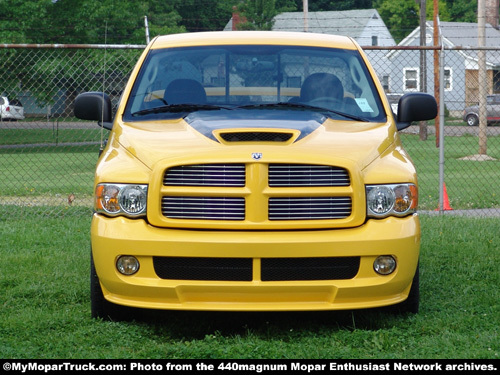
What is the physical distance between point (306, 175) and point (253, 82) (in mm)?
1542

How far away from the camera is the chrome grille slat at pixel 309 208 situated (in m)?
4.72

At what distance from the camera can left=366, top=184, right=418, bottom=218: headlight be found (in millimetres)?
4833

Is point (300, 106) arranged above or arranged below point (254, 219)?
above

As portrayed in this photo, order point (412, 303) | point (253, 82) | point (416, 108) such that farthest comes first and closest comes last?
1. point (253, 82)
2. point (416, 108)
3. point (412, 303)

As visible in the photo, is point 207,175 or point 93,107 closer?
point 207,175

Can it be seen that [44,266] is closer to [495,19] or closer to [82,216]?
[82,216]

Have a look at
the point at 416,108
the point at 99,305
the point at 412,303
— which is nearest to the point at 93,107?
the point at 99,305

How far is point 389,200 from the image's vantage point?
4.87 metres

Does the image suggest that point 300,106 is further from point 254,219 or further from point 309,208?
point 254,219

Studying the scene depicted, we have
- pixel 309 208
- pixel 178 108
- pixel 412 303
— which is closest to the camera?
pixel 309 208

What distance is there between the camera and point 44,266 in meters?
7.11

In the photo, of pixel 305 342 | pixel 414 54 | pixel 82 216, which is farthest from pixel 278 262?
pixel 414 54

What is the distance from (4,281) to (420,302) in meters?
3.13

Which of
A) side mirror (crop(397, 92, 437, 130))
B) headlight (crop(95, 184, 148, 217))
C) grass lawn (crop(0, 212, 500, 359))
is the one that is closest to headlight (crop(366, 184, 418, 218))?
grass lawn (crop(0, 212, 500, 359))
